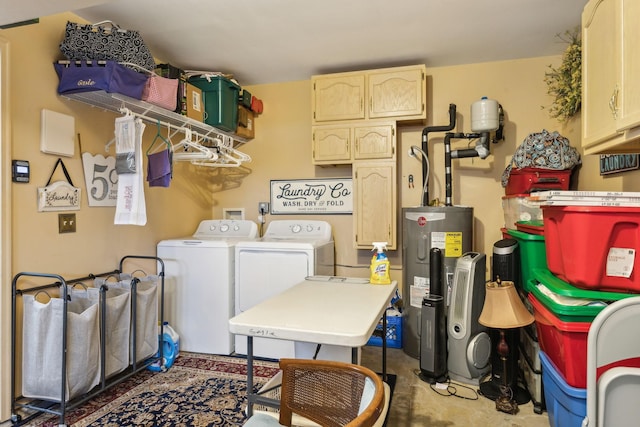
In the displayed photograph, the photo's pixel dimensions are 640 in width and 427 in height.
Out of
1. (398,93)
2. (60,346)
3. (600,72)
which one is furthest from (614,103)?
(60,346)

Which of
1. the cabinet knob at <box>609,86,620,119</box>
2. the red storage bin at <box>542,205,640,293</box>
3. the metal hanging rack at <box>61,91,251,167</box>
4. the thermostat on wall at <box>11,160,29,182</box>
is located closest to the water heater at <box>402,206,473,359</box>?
the red storage bin at <box>542,205,640,293</box>

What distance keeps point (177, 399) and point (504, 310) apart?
6.98ft

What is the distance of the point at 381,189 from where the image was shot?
336 cm

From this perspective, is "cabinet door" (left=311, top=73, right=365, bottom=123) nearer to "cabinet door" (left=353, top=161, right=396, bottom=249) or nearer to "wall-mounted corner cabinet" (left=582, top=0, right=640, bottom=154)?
"cabinet door" (left=353, top=161, right=396, bottom=249)

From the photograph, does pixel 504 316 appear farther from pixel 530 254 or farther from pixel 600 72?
pixel 600 72

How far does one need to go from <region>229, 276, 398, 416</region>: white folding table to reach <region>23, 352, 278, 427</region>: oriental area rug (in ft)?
2.74

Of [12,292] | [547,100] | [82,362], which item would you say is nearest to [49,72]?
[12,292]

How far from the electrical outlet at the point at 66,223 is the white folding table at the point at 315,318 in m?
1.56

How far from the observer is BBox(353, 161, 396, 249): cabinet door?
3340 millimetres

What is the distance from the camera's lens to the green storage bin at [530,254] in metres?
2.25

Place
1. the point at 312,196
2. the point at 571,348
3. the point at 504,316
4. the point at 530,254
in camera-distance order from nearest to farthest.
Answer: the point at 571,348 → the point at 504,316 → the point at 530,254 → the point at 312,196

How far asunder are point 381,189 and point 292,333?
2.17m

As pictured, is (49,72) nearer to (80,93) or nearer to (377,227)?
(80,93)

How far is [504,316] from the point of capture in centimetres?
218
